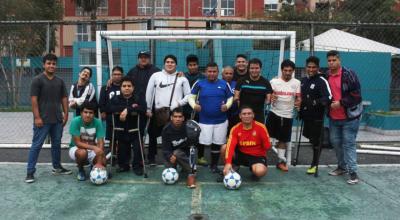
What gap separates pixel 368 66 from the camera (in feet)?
47.4

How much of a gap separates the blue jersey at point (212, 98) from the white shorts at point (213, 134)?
0.25 feet

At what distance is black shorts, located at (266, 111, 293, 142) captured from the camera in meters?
6.99

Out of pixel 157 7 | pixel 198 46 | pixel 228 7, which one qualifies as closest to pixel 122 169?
pixel 198 46

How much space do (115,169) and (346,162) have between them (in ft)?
12.0

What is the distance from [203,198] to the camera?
5562 millimetres

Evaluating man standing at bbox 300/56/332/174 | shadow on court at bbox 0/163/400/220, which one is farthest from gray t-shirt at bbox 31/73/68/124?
man standing at bbox 300/56/332/174

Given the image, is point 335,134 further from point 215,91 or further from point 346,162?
point 215,91

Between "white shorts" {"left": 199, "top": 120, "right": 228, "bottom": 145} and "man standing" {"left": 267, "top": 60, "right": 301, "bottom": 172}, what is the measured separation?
874 mm

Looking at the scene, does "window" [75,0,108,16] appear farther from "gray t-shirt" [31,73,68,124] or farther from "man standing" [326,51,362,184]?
"man standing" [326,51,362,184]

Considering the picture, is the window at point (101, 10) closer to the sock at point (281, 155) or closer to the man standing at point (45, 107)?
the man standing at point (45, 107)

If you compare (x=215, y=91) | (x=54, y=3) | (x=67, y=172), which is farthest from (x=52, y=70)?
(x=54, y=3)

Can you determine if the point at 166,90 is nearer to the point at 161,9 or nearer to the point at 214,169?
the point at 214,169

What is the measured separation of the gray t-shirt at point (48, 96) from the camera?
630 cm

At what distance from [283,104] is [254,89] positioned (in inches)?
22.6
